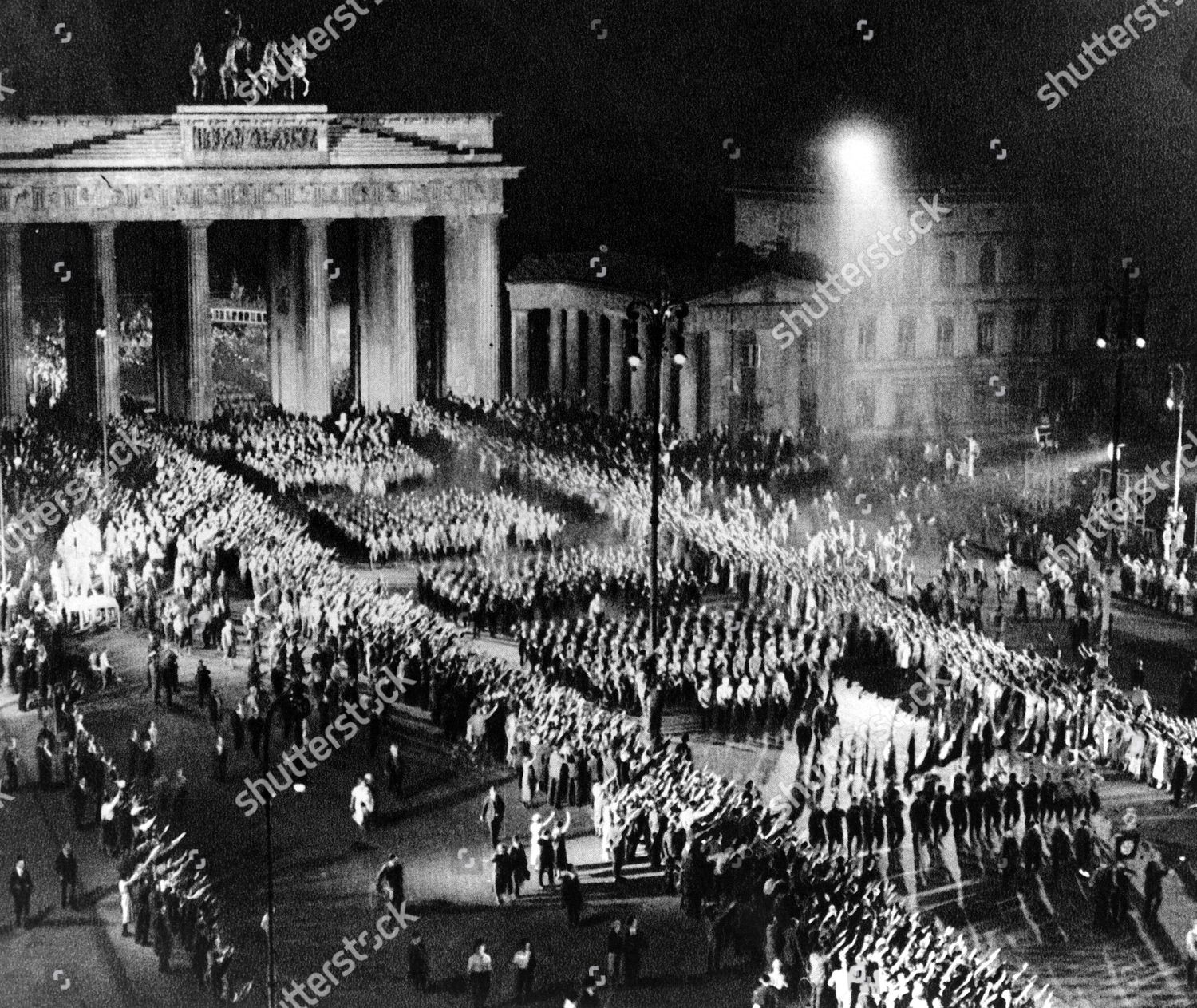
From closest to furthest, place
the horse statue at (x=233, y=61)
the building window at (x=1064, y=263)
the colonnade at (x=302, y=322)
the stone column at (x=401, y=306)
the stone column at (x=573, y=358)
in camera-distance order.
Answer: the horse statue at (x=233, y=61)
the colonnade at (x=302, y=322)
the stone column at (x=401, y=306)
the stone column at (x=573, y=358)
the building window at (x=1064, y=263)

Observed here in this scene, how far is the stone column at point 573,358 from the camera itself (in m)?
68.6

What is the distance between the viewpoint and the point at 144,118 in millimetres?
64312

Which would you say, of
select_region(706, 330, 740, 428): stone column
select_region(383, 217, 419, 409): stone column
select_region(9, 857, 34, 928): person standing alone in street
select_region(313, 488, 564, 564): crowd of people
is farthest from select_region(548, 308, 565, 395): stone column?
select_region(9, 857, 34, 928): person standing alone in street

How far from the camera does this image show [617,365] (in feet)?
214

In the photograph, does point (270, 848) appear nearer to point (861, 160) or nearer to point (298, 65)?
point (298, 65)

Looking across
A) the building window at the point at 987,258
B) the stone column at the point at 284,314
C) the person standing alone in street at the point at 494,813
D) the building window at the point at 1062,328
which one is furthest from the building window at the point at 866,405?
the person standing alone in street at the point at 494,813

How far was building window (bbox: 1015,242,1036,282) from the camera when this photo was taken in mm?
71812

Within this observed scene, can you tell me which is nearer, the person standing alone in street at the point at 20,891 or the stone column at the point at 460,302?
the person standing alone in street at the point at 20,891

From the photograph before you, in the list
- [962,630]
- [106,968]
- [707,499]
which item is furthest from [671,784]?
[707,499]

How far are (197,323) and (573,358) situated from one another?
39.9 feet

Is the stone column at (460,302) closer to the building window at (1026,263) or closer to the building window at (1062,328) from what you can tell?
the building window at (1026,263)

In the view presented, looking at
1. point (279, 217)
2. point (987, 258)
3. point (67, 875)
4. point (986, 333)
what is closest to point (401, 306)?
point (279, 217)

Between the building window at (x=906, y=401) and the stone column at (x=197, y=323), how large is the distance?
22693mm

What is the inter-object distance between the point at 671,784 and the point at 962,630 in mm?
10542
